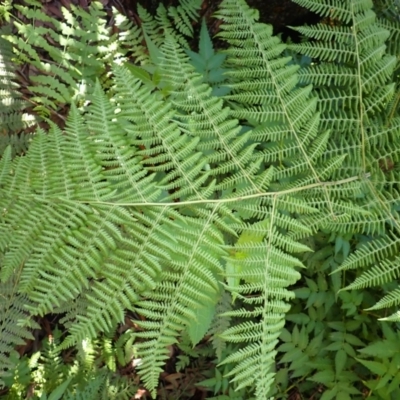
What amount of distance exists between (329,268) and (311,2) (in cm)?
140

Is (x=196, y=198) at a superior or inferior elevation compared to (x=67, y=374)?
superior

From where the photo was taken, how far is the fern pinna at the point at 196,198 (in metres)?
1.67

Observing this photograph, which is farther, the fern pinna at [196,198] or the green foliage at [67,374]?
the green foliage at [67,374]

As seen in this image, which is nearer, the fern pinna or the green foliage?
the fern pinna

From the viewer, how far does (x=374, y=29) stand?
6.27 feet

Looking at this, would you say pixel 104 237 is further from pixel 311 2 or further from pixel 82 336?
pixel 311 2

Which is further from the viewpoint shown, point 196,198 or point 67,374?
point 67,374

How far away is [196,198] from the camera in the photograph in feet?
5.98

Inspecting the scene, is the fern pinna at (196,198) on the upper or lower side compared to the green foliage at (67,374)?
upper

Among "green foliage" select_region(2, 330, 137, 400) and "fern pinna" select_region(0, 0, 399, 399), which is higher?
"fern pinna" select_region(0, 0, 399, 399)

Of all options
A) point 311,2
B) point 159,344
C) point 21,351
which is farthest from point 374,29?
point 21,351

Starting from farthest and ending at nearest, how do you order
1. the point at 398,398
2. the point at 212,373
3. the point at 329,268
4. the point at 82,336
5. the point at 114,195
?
the point at 212,373 → the point at 329,268 → the point at 398,398 → the point at 114,195 → the point at 82,336

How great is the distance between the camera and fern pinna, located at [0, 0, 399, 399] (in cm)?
167

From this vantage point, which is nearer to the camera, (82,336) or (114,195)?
(82,336)
